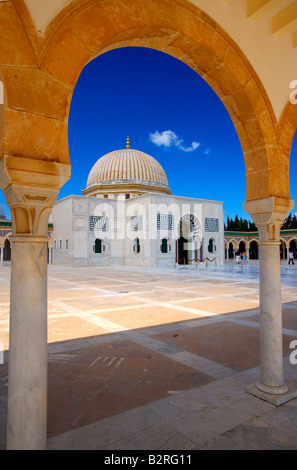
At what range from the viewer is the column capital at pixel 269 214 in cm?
330

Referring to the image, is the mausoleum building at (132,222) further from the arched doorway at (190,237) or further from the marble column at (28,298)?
the marble column at (28,298)

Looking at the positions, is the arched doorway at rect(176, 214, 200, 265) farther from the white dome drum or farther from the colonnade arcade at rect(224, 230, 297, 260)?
the colonnade arcade at rect(224, 230, 297, 260)

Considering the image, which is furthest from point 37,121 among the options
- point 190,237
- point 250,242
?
point 250,242

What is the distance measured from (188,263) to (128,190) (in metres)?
8.96

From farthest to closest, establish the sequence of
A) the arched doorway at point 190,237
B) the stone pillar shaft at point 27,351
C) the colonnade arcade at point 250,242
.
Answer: the colonnade arcade at point 250,242 → the arched doorway at point 190,237 → the stone pillar shaft at point 27,351

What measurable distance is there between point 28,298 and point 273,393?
2467 millimetres

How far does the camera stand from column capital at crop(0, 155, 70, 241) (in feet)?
6.53

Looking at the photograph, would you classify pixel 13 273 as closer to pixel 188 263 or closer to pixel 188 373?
pixel 188 373

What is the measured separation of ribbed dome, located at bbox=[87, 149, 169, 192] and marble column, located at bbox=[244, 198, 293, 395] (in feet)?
88.3

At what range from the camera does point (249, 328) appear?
18.1 feet

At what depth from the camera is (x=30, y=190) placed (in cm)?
206
